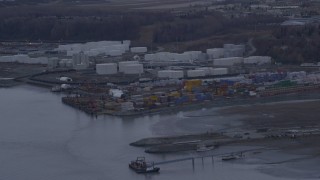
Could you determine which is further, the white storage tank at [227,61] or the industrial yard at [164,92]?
the white storage tank at [227,61]

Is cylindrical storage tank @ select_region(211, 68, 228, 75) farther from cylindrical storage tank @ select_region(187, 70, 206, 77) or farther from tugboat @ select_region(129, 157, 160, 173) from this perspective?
tugboat @ select_region(129, 157, 160, 173)

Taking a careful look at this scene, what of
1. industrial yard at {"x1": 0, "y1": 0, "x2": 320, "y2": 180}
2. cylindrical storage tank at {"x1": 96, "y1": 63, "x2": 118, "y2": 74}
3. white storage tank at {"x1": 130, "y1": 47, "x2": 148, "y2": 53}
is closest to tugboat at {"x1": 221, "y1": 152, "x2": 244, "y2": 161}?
industrial yard at {"x1": 0, "y1": 0, "x2": 320, "y2": 180}

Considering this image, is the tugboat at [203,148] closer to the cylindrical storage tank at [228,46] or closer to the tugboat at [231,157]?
the tugboat at [231,157]

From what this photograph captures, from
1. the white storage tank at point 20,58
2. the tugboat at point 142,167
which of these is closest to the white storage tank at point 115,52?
the white storage tank at point 20,58

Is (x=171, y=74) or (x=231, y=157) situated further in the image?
(x=171, y=74)

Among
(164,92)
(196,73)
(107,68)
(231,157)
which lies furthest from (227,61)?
(231,157)

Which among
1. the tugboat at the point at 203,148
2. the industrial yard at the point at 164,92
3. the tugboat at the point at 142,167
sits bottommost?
the tugboat at the point at 142,167

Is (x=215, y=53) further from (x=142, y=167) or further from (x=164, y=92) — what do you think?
(x=142, y=167)
